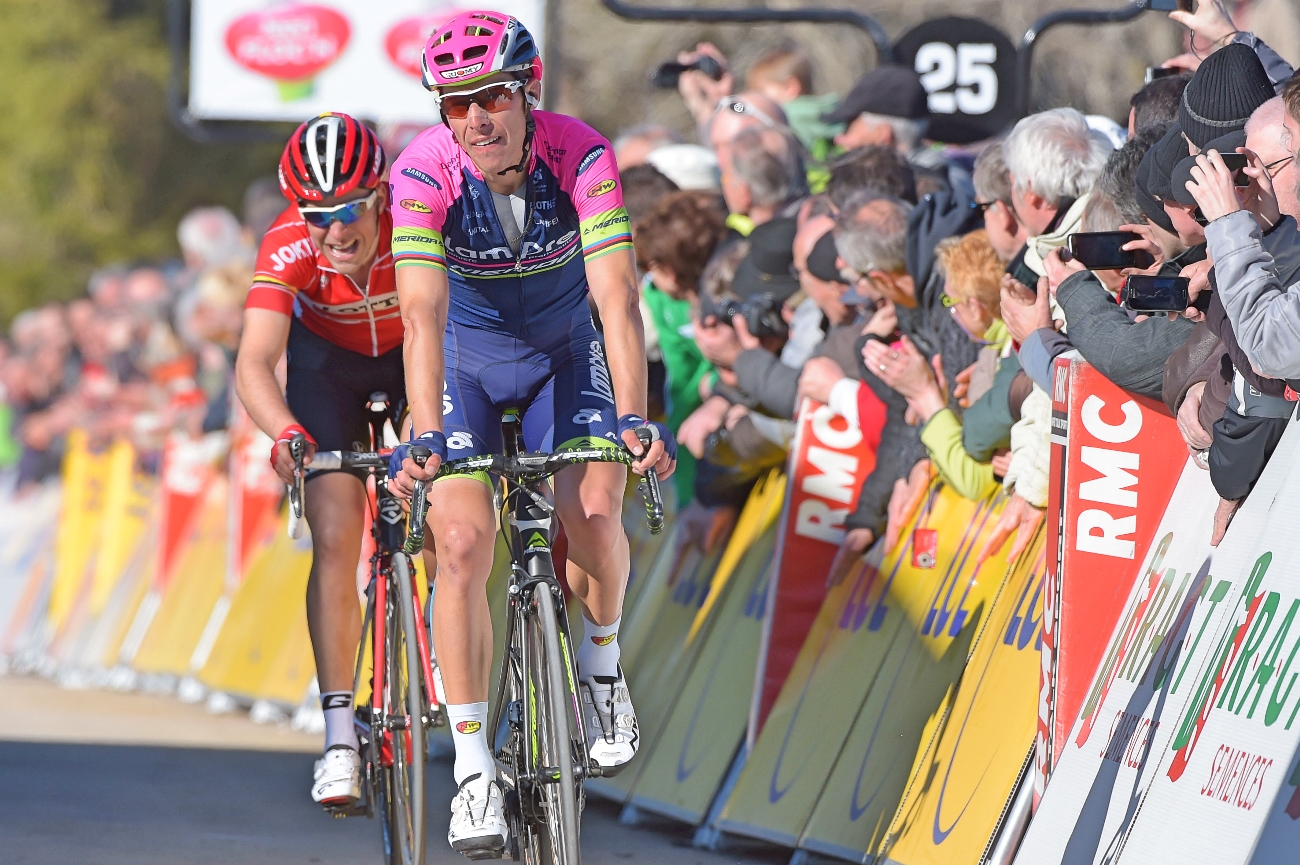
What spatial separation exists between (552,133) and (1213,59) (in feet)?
6.03

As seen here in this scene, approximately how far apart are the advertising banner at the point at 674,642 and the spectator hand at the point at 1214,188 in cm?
404

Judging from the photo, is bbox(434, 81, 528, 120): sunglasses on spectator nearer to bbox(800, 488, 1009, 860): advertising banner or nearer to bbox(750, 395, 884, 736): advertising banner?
bbox(800, 488, 1009, 860): advertising banner

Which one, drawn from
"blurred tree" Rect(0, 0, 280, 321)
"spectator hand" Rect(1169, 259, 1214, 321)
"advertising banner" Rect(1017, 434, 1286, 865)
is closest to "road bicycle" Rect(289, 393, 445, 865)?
"advertising banner" Rect(1017, 434, 1286, 865)

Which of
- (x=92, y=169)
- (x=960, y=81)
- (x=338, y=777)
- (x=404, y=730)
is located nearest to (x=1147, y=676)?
(x=404, y=730)

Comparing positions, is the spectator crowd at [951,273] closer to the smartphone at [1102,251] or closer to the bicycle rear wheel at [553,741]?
the smartphone at [1102,251]

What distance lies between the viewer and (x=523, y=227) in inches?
246

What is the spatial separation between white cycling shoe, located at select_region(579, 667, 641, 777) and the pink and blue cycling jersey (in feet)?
3.46

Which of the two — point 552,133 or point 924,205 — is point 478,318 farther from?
point 924,205

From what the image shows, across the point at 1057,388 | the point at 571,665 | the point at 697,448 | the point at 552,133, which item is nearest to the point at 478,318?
the point at 552,133

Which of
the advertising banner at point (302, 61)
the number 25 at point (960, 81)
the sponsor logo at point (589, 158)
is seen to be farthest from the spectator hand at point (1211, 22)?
the advertising banner at point (302, 61)

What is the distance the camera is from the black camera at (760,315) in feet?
29.5

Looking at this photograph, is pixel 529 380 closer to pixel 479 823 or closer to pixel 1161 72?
pixel 479 823

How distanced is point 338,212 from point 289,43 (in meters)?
11.5

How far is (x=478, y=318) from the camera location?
6492 mm
